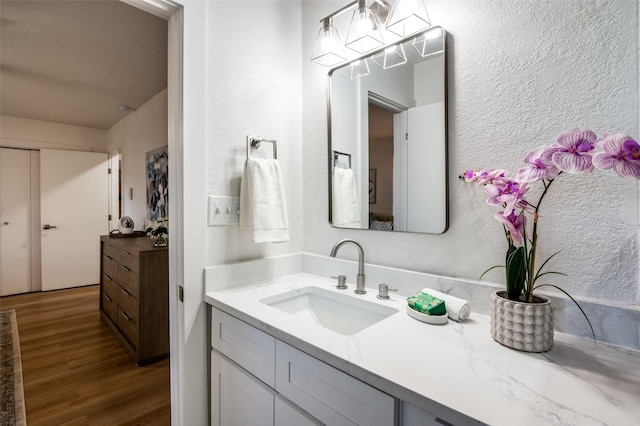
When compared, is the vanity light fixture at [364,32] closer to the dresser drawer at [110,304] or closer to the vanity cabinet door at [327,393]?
the vanity cabinet door at [327,393]

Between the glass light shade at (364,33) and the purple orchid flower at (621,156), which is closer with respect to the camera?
the purple orchid flower at (621,156)

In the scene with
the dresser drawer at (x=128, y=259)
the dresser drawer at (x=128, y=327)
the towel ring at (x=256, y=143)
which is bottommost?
the dresser drawer at (x=128, y=327)

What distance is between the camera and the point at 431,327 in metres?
0.90

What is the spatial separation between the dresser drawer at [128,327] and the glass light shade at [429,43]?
97.7 inches

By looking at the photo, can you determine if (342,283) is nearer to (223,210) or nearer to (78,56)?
(223,210)

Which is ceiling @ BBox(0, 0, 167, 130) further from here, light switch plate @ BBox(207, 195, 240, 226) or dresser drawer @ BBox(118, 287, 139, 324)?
dresser drawer @ BBox(118, 287, 139, 324)

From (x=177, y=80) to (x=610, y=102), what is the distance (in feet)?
4.55

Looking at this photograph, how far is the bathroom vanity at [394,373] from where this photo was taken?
56 cm

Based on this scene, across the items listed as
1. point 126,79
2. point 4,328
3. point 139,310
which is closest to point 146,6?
point 139,310

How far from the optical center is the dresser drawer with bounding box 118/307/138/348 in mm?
2252

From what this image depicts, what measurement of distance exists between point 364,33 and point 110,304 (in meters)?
3.06

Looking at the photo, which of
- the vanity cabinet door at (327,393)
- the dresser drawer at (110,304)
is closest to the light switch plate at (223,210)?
the vanity cabinet door at (327,393)

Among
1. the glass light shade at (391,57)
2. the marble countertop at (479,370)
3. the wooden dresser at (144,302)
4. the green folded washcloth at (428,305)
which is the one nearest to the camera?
the marble countertop at (479,370)

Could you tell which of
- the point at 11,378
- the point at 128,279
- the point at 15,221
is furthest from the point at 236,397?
the point at 15,221
